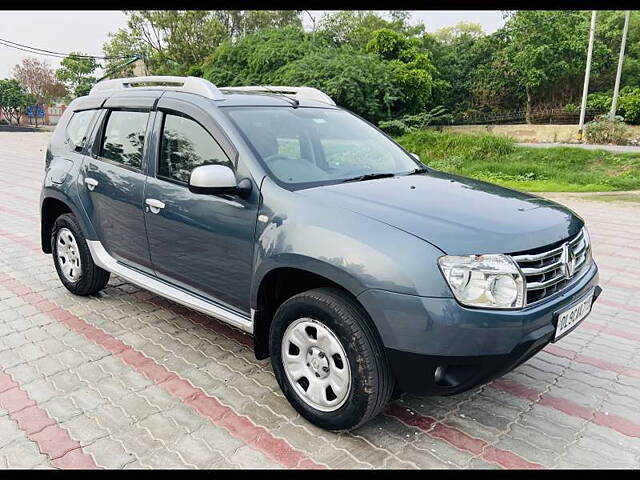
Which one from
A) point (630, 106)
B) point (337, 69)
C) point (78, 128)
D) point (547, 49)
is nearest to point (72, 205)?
point (78, 128)

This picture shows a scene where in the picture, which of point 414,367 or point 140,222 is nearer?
point 414,367

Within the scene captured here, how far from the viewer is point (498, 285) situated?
2287 mm

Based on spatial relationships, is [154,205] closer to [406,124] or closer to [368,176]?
[368,176]

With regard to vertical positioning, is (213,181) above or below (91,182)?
above

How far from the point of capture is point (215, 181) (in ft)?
A: 9.07

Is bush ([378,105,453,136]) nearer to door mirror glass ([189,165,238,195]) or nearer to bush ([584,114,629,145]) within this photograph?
bush ([584,114,629,145])

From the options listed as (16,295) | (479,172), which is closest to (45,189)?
(16,295)

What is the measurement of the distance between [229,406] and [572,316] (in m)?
1.93

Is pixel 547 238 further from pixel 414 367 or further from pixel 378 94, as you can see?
pixel 378 94

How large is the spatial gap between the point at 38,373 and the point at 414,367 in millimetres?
2495

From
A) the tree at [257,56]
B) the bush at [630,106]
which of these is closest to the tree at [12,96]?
the tree at [257,56]

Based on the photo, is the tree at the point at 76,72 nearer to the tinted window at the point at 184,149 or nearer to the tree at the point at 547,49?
the tree at the point at 547,49

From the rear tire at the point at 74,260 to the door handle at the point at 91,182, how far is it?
412mm

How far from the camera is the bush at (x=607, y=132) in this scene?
65.8 feet
